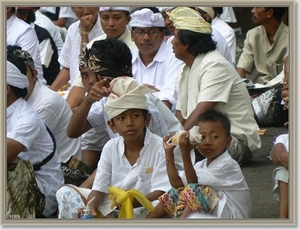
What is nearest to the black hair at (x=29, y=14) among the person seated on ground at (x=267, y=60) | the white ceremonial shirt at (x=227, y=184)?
the person seated on ground at (x=267, y=60)

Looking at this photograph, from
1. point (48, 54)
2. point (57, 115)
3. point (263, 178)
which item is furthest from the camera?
point (48, 54)

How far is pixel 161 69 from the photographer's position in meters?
6.59

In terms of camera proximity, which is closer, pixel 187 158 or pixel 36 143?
pixel 187 158

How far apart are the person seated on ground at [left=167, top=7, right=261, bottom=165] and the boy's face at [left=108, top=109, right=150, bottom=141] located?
0.95m

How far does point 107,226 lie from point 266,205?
1.31m

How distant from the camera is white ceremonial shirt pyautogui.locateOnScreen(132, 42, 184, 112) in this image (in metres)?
6.49

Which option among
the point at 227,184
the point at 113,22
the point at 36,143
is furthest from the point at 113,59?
the point at 113,22

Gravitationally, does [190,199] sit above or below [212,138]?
below

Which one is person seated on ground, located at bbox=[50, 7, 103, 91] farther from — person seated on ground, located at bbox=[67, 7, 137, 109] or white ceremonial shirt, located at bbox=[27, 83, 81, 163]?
white ceremonial shirt, located at bbox=[27, 83, 81, 163]

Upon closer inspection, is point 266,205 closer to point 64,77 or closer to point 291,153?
→ point 291,153

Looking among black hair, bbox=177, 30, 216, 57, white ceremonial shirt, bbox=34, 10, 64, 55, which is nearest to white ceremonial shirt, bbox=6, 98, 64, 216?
black hair, bbox=177, 30, 216, 57

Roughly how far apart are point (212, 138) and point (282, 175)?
45 centimetres

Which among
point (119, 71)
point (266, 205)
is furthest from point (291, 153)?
point (119, 71)

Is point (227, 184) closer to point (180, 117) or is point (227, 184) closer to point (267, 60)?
point (180, 117)
